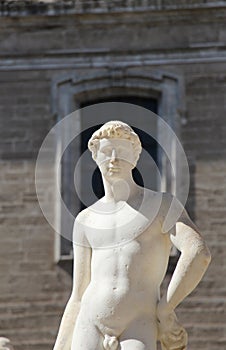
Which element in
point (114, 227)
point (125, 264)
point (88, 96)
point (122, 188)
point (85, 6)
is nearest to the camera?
point (125, 264)

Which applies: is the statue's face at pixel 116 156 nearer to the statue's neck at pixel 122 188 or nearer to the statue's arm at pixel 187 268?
the statue's neck at pixel 122 188

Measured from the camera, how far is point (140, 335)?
30.2 ft

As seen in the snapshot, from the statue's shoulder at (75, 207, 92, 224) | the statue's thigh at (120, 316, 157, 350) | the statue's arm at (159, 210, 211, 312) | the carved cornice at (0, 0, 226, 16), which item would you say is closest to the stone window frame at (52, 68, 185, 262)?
the carved cornice at (0, 0, 226, 16)

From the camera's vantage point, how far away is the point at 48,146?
775 inches

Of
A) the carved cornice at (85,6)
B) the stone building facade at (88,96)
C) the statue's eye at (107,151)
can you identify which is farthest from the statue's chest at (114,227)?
the carved cornice at (85,6)

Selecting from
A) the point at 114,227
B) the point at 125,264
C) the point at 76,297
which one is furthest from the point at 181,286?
the point at 76,297

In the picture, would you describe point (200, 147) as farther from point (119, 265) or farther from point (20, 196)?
point (119, 265)

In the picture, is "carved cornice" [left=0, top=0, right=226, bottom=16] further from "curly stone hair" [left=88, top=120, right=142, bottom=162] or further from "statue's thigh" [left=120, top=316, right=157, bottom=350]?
"statue's thigh" [left=120, top=316, right=157, bottom=350]

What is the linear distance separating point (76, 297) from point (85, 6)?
1099 centimetres

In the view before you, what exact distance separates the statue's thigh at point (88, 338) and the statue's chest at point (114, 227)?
533mm

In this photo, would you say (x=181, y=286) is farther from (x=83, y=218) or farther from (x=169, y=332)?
(x=83, y=218)

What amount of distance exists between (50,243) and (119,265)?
1004cm

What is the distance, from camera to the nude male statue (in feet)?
30.4

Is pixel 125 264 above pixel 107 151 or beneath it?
beneath
